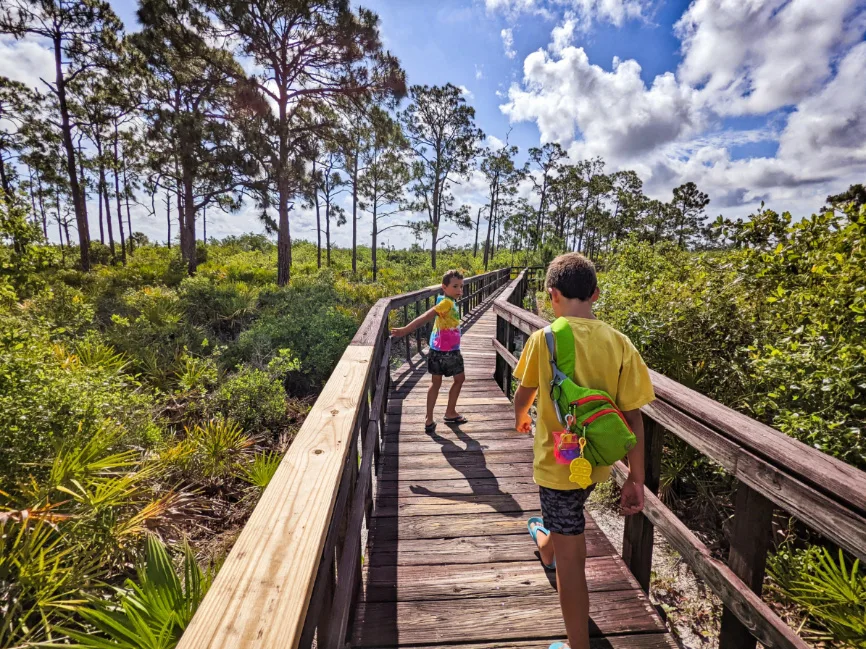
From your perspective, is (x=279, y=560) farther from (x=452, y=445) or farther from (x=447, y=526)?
(x=452, y=445)

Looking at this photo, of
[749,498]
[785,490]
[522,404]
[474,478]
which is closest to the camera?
[785,490]

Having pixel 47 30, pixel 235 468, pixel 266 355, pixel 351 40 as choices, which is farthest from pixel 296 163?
pixel 235 468

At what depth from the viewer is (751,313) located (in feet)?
12.7

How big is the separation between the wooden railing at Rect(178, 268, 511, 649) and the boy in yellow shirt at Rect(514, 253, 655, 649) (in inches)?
34.2

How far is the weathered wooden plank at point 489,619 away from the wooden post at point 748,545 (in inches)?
18.3

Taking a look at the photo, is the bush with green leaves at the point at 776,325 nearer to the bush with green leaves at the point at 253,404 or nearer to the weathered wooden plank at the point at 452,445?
the weathered wooden plank at the point at 452,445

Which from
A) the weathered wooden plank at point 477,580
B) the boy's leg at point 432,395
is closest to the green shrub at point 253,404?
the boy's leg at point 432,395

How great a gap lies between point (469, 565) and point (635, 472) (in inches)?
46.3

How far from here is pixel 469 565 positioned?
90.0 inches

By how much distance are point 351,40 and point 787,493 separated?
1535 cm

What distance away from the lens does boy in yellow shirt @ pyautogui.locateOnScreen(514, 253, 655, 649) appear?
166 cm

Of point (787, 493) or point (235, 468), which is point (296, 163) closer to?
point (235, 468)

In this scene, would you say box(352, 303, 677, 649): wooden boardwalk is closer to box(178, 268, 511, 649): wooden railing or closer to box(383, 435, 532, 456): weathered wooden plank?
box(383, 435, 532, 456): weathered wooden plank

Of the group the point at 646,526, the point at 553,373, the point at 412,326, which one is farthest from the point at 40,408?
the point at 646,526
